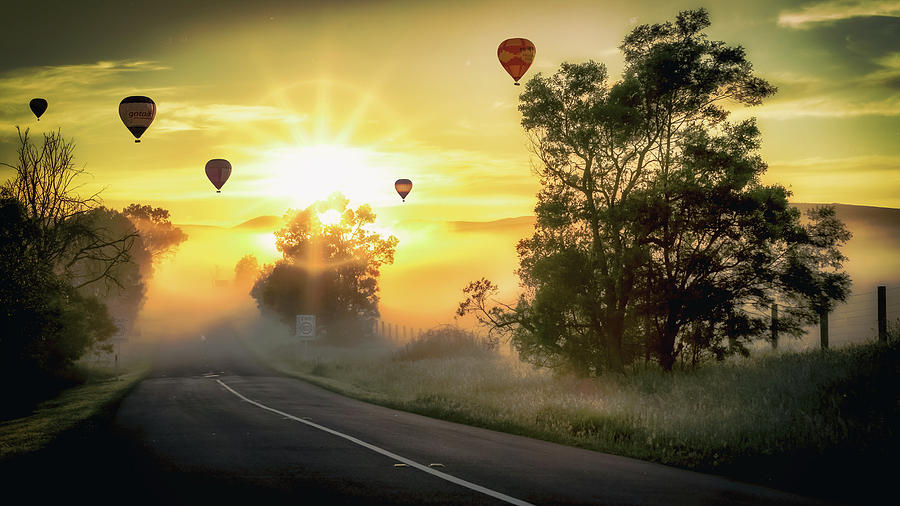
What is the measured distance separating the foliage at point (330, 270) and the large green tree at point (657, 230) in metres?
41.2

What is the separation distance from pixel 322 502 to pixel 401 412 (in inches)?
487

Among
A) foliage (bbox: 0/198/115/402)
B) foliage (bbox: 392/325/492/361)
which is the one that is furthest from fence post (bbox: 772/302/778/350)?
foliage (bbox: 0/198/115/402)

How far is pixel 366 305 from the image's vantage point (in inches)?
2635

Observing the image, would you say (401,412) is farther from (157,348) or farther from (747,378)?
(157,348)

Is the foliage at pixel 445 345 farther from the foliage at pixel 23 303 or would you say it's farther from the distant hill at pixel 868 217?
the distant hill at pixel 868 217

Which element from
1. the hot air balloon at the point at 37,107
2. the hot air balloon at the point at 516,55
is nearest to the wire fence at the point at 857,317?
the hot air balloon at the point at 516,55

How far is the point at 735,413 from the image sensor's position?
14578 millimetres

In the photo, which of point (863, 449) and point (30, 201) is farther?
point (30, 201)

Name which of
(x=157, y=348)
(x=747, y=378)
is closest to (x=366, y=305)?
(x=157, y=348)

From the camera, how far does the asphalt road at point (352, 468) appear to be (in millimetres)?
8883

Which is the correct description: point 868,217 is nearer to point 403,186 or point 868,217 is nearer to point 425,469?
point 403,186

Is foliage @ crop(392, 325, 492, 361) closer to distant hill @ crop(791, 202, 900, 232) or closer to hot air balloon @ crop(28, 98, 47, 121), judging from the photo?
hot air balloon @ crop(28, 98, 47, 121)

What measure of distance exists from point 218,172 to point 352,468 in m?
42.7

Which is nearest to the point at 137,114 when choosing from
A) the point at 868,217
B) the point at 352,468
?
the point at 352,468
